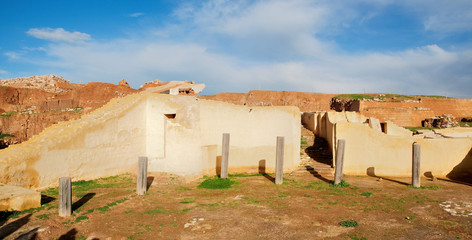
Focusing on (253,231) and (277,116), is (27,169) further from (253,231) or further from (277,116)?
(277,116)

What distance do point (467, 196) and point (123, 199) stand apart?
1070cm

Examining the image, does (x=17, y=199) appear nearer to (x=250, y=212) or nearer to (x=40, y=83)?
(x=250, y=212)

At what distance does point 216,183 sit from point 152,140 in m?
2.99

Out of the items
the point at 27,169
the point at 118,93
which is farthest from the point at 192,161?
the point at 118,93

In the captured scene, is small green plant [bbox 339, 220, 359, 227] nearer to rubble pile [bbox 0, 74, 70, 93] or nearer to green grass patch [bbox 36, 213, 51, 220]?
green grass patch [bbox 36, 213, 51, 220]

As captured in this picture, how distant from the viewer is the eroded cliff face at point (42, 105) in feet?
81.6

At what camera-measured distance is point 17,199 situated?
261 inches

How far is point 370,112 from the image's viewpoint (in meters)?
28.1

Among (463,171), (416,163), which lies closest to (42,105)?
(416,163)

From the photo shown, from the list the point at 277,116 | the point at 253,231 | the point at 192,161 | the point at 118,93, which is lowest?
the point at 253,231

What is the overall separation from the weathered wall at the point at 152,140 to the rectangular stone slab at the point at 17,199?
3.60ft

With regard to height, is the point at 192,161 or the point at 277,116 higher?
the point at 277,116

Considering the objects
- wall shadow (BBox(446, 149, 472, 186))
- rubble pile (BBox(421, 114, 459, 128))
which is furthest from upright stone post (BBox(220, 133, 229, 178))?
rubble pile (BBox(421, 114, 459, 128))

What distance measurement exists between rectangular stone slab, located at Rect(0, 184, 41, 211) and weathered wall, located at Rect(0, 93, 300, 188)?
1.10 meters
